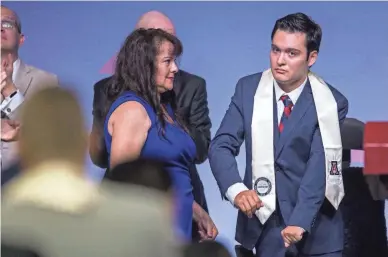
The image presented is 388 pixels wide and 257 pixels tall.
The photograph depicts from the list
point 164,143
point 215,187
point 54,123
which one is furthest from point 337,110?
point 54,123

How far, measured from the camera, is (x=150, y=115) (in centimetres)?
215

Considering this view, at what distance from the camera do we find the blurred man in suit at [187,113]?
8.64 feet

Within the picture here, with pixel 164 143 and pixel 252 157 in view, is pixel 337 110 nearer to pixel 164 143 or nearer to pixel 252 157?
pixel 252 157

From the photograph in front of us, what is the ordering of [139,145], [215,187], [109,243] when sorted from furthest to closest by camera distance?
[215,187], [139,145], [109,243]

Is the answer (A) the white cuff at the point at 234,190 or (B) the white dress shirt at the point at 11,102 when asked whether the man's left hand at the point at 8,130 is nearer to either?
(B) the white dress shirt at the point at 11,102

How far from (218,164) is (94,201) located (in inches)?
Result: 43.7

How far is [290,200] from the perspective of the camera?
2.35 metres

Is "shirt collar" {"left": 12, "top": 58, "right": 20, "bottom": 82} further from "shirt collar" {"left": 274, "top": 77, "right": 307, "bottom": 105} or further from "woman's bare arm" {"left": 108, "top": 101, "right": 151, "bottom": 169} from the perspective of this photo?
"shirt collar" {"left": 274, "top": 77, "right": 307, "bottom": 105}

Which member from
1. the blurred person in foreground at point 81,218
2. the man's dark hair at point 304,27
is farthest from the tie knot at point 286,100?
the blurred person in foreground at point 81,218

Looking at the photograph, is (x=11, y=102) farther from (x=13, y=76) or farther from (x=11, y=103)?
(x=13, y=76)

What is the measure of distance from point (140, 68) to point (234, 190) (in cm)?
→ 42

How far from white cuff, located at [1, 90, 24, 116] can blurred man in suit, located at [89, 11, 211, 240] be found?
26cm

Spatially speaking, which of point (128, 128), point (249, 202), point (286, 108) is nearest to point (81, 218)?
point (128, 128)

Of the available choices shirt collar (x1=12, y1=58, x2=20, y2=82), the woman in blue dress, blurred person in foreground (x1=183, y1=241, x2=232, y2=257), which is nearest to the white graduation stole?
the woman in blue dress
